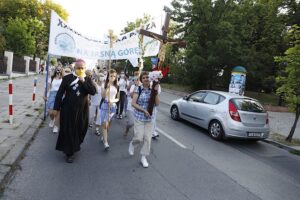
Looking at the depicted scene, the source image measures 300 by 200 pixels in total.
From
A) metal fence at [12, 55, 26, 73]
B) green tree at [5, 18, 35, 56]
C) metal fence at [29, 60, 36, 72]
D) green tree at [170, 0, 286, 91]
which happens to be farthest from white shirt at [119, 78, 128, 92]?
metal fence at [29, 60, 36, 72]

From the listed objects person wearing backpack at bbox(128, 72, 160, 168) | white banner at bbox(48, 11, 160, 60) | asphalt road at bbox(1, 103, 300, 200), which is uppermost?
white banner at bbox(48, 11, 160, 60)

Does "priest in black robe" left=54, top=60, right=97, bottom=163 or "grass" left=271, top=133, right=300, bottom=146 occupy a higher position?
"priest in black robe" left=54, top=60, right=97, bottom=163

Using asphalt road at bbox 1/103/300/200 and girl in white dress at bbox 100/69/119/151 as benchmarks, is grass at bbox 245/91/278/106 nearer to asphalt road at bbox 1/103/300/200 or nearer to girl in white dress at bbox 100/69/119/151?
asphalt road at bbox 1/103/300/200

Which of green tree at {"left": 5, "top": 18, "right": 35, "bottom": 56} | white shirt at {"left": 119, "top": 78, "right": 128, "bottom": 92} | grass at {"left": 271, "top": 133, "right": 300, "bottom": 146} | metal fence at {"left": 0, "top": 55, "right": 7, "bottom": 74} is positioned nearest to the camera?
grass at {"left": 271, "top": 133, "right": 300, "bottom": 146}

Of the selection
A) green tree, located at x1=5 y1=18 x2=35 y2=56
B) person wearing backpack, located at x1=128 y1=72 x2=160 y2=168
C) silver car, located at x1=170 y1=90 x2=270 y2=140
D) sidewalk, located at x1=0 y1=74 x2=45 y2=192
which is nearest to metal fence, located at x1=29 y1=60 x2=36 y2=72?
green tree, located at x1=5 y1=18 x2=35 y2=56

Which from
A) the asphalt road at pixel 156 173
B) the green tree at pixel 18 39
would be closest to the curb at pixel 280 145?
the asphalt road at pixel 156 173

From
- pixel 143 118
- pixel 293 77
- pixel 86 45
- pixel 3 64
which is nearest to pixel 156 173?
pixel 143 118

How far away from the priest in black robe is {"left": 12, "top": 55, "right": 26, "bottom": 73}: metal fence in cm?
2665

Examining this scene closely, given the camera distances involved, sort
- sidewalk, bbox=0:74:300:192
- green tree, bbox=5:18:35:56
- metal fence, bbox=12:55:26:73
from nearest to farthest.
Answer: sidewalk, bbox=0:74:300:192
metal fence, bbox=12:55:26:73
green tree, bbox=5:18:35:56

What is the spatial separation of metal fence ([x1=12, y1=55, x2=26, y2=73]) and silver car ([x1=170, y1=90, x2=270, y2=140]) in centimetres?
2458

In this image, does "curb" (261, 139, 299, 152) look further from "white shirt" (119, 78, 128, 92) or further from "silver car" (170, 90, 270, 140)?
"white shirt" (119, 78, 128, 92)

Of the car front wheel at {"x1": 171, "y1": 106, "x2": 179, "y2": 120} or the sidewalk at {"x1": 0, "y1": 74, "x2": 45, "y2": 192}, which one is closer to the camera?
the sidewalk at {"x1": 0, "y1": 74, "x2": 45, "y2": 192}

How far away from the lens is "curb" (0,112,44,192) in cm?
465

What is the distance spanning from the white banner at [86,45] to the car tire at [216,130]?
10.9ft
